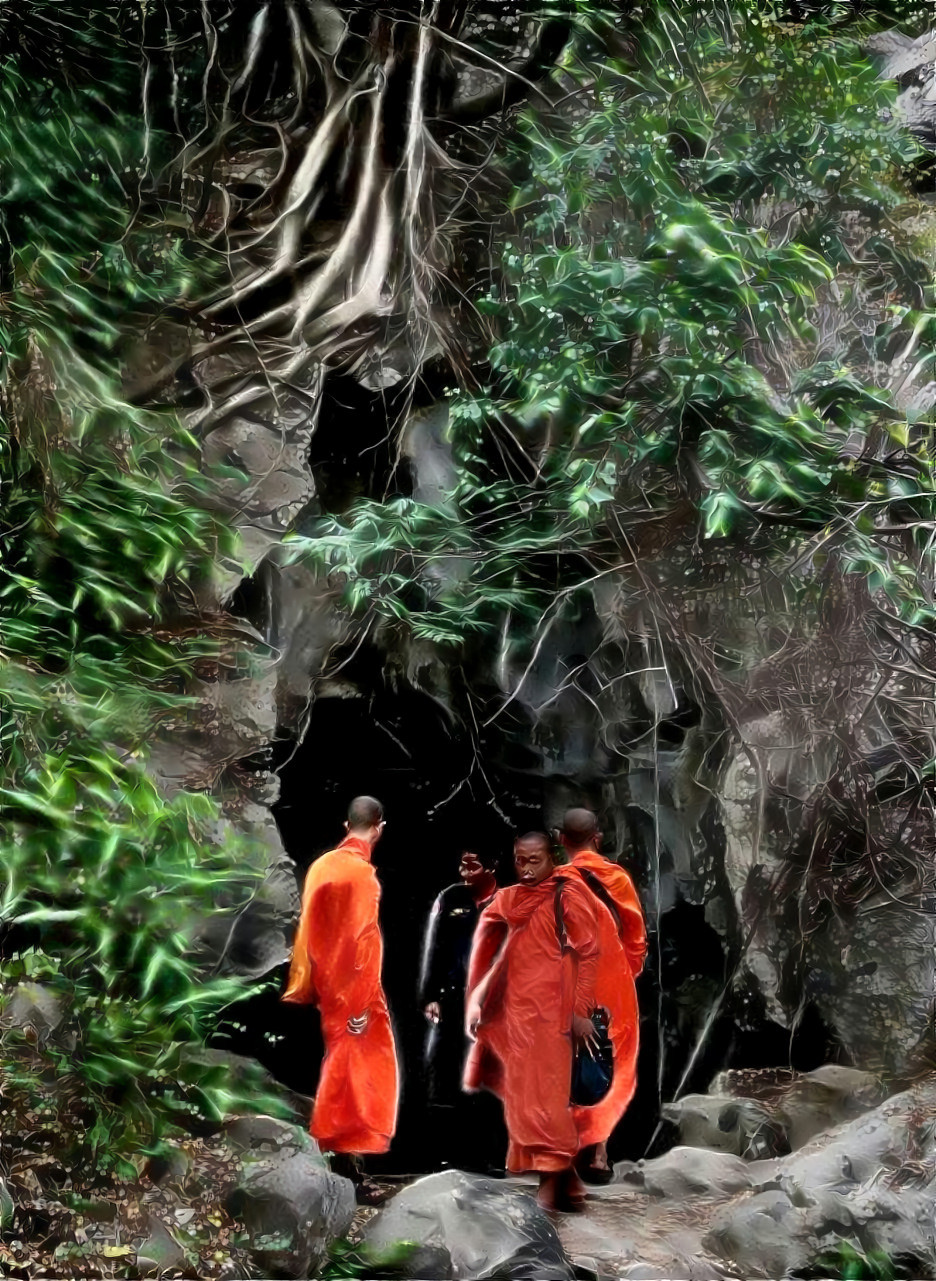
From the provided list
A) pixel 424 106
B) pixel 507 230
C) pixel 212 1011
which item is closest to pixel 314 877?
pixel 212 1011

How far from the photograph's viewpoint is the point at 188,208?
10.3 ft

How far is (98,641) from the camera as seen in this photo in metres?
3.05

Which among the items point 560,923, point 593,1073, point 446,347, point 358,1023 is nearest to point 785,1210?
point 593,1073

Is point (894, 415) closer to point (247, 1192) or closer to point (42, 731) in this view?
point (42, 731)

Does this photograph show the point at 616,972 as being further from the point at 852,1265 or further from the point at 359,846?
the point at 852,1265

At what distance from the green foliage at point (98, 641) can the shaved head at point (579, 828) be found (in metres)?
0.96

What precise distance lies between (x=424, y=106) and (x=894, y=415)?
177 cm

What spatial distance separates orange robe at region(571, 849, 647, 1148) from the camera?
291cm

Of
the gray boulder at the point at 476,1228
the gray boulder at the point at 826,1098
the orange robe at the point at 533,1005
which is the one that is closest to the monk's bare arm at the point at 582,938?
the orange robe at the point at 533,1005

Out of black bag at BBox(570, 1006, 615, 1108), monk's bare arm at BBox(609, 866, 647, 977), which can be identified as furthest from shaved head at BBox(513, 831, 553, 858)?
black bag at BBox(570, 1006, 615, 1108)

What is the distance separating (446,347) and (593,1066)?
2.24m

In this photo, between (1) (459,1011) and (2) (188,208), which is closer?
(1) (459,1011)

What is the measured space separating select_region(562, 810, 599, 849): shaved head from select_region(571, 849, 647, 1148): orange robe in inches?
1.4

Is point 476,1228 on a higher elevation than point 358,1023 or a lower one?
lower
